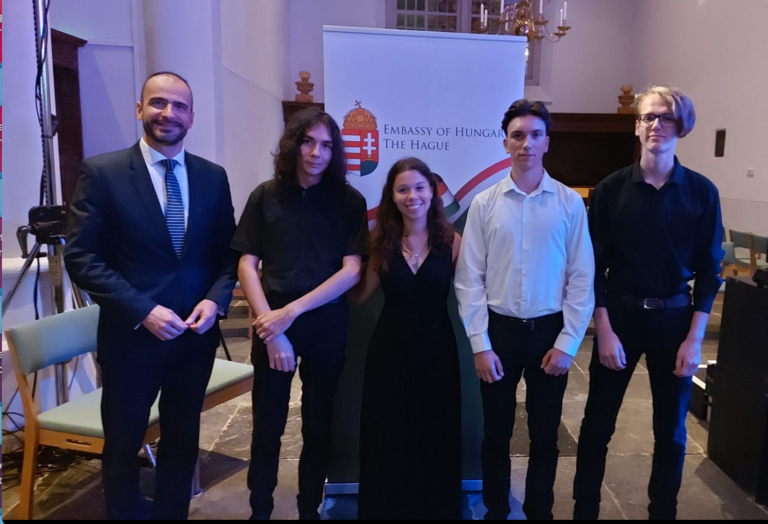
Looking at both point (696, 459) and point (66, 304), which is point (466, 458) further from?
point (66, 304)

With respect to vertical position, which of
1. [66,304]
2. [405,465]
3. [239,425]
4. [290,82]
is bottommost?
[239,425]

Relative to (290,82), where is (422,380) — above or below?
below

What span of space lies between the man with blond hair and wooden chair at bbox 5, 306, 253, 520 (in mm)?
1720

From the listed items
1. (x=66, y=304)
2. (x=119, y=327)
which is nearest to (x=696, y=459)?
(x=119, y=327)

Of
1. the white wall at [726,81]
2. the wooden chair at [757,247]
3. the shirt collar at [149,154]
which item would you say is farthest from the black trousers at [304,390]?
the white wall at [726,81]

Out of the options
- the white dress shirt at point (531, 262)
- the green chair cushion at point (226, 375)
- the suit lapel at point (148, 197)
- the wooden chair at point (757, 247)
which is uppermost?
the suit lapel at point (148, 197)

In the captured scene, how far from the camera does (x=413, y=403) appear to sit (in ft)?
6.33

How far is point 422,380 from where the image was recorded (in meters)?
1.91

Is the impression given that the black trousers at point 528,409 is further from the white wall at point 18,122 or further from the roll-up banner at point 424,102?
the white wall at point 18,122

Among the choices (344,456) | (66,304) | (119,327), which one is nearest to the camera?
(119,327)

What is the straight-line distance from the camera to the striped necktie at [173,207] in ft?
5.95

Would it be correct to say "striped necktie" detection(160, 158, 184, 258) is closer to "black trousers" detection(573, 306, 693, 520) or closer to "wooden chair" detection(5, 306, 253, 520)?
"wooden chair" detection(5, 306, 253, 520)

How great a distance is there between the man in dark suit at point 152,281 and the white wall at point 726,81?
21.7ft

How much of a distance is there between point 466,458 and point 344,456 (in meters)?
0.56
